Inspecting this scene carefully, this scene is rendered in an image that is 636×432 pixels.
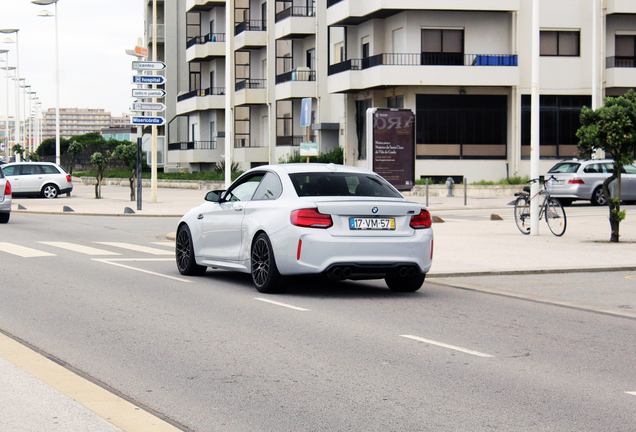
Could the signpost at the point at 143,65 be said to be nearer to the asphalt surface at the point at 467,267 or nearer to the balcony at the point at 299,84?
the asphalt surface at the point at 467,267

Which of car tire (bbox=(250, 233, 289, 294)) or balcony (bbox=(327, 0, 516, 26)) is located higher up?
balcony (bbox=(327, 0, 516, 26))

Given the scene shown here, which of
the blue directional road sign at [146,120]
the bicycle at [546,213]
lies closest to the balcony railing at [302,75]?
the blue directional road sign at [146,120]

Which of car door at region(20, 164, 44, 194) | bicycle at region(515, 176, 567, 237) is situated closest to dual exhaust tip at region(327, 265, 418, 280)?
bicycle at region(515, 176, 567, 237)

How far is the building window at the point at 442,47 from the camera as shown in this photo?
41.4 meters

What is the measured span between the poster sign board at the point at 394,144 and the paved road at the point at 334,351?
14.0 metres

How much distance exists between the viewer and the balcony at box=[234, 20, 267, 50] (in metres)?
56.6

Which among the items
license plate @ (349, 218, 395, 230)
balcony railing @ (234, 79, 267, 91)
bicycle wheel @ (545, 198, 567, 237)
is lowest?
bicycle wheel @ (545, 198, 567, 237)

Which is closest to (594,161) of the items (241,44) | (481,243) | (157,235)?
(481,243)

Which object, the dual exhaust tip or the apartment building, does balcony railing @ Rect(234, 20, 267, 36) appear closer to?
the apartment building

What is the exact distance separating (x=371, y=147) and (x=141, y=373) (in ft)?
62.5

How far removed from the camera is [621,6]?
4200 centimetres

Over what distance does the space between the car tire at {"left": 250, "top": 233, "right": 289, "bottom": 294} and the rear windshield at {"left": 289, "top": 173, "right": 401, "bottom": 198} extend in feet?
2.40

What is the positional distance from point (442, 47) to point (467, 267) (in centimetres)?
2976

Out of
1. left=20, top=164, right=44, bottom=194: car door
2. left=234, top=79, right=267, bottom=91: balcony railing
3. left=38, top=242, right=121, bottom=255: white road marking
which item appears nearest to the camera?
left=38, top=242, right=121, bottom=255: white road marking
